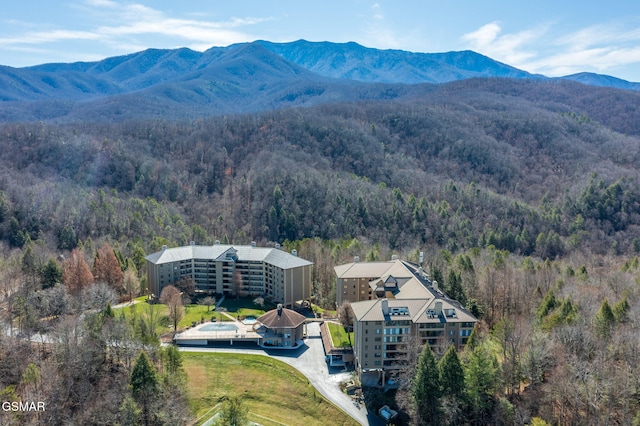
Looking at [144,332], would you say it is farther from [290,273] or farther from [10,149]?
[10,149]

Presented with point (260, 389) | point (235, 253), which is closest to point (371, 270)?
point (235, 253)

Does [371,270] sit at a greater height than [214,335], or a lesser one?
greater

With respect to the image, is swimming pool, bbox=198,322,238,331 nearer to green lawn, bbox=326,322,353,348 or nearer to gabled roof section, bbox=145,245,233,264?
green lawn, bbox=326,322,353,348

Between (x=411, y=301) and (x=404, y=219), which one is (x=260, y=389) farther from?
(x=404, y=219)

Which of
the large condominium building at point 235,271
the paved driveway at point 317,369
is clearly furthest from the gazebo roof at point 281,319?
the large condominium building at point 235,271

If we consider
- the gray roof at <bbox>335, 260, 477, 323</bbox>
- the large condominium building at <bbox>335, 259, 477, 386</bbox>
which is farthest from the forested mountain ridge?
the large condominium building at <bbox>335, 259, 477, 386</bbox>

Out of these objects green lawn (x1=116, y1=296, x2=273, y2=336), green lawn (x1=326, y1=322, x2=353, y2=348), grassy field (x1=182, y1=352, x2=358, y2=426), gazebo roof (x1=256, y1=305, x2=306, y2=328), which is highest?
gazebo roof (x1=256, y1=305, x2=306, y2=328)
